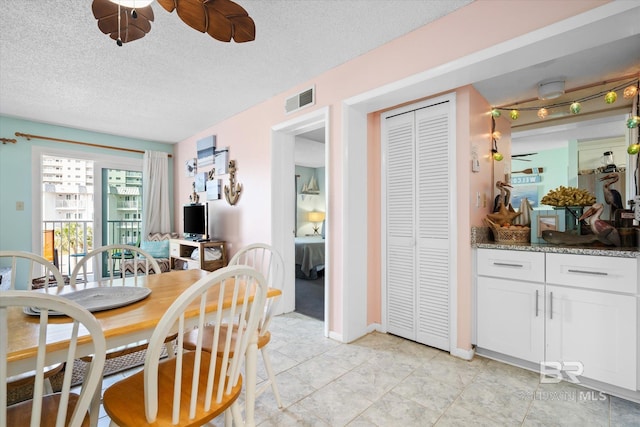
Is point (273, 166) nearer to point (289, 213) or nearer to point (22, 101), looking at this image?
point (289, 213)

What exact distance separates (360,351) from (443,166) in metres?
1.64

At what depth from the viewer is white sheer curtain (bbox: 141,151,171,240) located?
491 cm

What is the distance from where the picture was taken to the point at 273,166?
328cm

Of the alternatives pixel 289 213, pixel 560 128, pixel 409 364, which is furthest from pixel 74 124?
pixel 560 128

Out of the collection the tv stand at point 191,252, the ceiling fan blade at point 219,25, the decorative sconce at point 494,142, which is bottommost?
the tv stand at point 191,252

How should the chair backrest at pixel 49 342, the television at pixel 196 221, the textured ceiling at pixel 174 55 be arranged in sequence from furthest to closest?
the television at pixel 196 221 → the textured ceiling at pixel 174 55 → the chair backrest at pixel 49 342

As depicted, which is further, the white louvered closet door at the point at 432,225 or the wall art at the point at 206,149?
the wall art at the point at 206,149

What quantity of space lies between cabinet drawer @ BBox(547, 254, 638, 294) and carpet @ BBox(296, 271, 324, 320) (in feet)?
6.88

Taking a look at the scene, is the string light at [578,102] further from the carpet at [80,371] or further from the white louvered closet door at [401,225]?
the carpet at [80,371]

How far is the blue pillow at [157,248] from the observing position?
456 cm

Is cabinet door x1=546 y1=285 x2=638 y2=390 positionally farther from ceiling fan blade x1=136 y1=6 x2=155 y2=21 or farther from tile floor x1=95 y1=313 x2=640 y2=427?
ceiling fan blade x1=136 y1=6 x2=155 y2=21

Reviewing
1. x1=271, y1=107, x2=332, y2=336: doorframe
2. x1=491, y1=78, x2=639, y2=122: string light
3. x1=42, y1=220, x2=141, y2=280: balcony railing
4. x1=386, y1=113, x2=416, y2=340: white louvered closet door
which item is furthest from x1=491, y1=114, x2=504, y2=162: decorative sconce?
x1=42, y1=220, x2=141, y2=280: balcony railing

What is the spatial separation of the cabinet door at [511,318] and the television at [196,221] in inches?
130

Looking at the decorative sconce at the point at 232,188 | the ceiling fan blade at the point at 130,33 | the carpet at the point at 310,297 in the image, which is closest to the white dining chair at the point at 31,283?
the ceiling fan blade at the point at 130,33
